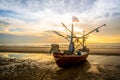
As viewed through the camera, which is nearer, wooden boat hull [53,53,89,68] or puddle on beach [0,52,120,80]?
puddle on beach [0,52,120,80]

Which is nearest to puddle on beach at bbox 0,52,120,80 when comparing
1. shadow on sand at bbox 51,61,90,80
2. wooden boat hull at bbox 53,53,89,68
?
shadow on sand at bbox 51,61,90,80

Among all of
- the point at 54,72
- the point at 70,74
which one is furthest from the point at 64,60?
the point at 70,74

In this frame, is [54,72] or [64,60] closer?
[54,72]

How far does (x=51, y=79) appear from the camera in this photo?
16.4 metres

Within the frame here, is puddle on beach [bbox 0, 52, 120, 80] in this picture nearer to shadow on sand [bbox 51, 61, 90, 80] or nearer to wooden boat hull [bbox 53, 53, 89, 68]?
shadow on sand [bbox 51, 61, 90, 80]

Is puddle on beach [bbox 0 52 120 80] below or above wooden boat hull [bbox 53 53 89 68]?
below

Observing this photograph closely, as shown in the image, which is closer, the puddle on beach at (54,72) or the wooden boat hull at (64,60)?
the puddle on beach at (54,72)

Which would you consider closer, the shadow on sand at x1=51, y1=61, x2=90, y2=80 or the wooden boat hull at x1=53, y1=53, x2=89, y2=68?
the shadow on sand at x1=51, y1=61, x2=90, y2=80

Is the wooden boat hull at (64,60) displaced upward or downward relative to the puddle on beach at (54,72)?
upward

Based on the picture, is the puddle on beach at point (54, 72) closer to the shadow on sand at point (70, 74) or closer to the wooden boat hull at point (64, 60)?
the shadow on sand at point (70, 74)

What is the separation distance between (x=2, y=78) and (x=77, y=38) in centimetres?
3093

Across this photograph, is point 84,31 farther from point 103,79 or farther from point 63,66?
point 103,79

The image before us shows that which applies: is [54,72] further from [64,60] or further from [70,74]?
[64,60]

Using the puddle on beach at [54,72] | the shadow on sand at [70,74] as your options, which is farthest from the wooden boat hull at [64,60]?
the shadow on sand at [70,74]
